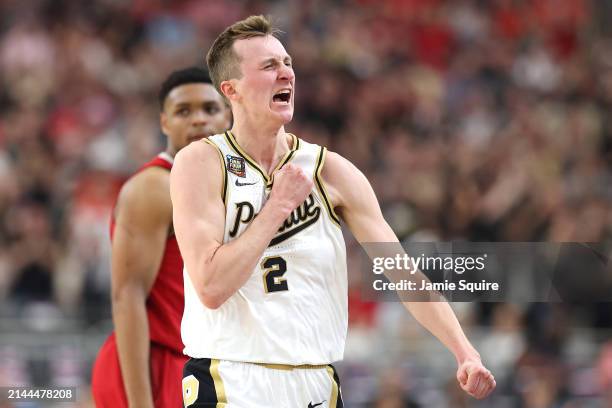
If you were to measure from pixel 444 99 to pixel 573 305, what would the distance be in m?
4.73

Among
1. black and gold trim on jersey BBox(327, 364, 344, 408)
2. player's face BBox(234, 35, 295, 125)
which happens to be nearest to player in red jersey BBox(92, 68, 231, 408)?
player's face BBox(234, 35, 295, 125)

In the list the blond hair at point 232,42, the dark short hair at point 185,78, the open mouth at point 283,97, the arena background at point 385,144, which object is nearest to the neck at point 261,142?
the open mouth at point 283,97

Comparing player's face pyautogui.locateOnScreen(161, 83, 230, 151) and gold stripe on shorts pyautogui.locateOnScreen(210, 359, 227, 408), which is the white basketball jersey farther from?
player's face pyautogui.locateOnScreen(161, 83, 230, 151)

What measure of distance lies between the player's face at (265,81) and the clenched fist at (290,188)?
0.30 metres

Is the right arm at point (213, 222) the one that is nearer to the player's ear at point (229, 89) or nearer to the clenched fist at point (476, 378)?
the player's ear at point (229, 89)

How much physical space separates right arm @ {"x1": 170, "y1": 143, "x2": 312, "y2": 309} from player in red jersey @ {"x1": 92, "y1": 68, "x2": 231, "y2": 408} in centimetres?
89

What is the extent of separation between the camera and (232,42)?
4578 millimetres

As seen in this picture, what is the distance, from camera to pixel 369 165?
1212cm

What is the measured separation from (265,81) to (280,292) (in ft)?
2.81

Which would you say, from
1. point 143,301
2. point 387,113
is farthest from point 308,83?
point 143,301

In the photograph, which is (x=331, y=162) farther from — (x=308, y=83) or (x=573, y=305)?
(x=308, y=83)

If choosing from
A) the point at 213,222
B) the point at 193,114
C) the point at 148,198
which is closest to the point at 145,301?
the point at 148,198

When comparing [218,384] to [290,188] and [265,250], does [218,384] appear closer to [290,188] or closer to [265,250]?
[265,250]

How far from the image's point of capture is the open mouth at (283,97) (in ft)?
14.7
